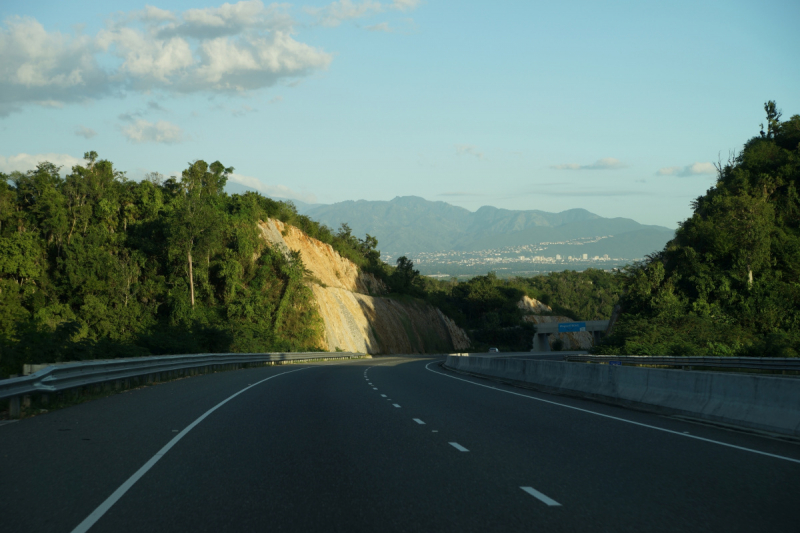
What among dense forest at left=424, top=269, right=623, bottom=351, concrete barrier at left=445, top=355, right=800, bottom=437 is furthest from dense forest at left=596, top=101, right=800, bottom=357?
dense forest at left=424, top=269, right=623, bottom=351

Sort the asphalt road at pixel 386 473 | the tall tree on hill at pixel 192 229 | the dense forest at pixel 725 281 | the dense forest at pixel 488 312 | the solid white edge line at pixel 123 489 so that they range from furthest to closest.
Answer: the dense forest at pixel 488 312 < the tall tree on hill at pixel 192 229 < the dense forest at pixel 725 281 < the asphalt road at pixel 386 473 < the solid white edge line at pixel 123 489

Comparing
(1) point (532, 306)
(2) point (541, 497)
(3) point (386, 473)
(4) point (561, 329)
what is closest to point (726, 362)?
(3) point (386, 473)

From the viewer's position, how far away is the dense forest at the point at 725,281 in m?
55.7

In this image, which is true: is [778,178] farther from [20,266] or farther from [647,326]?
[20,266]

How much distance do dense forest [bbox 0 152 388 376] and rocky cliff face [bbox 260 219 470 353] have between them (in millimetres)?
3447

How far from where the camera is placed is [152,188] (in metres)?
76.8

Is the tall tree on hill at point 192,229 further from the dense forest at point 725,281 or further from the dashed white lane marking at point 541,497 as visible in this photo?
the dashed white lane marking at point 541,497

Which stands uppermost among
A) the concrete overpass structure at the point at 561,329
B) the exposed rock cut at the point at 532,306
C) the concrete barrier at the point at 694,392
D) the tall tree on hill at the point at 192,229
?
the tall tree on hill at the point at 192,229

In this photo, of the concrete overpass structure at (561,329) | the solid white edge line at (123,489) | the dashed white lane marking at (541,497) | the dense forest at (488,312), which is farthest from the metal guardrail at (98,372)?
the dense forest at (488,312)

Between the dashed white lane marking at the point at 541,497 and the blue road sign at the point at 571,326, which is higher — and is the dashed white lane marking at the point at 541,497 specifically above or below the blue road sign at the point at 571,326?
above

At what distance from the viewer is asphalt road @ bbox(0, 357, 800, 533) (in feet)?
21.0

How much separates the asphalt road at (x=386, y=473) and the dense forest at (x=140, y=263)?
141 feet

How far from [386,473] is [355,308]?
82314mm

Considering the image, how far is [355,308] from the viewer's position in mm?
90562
